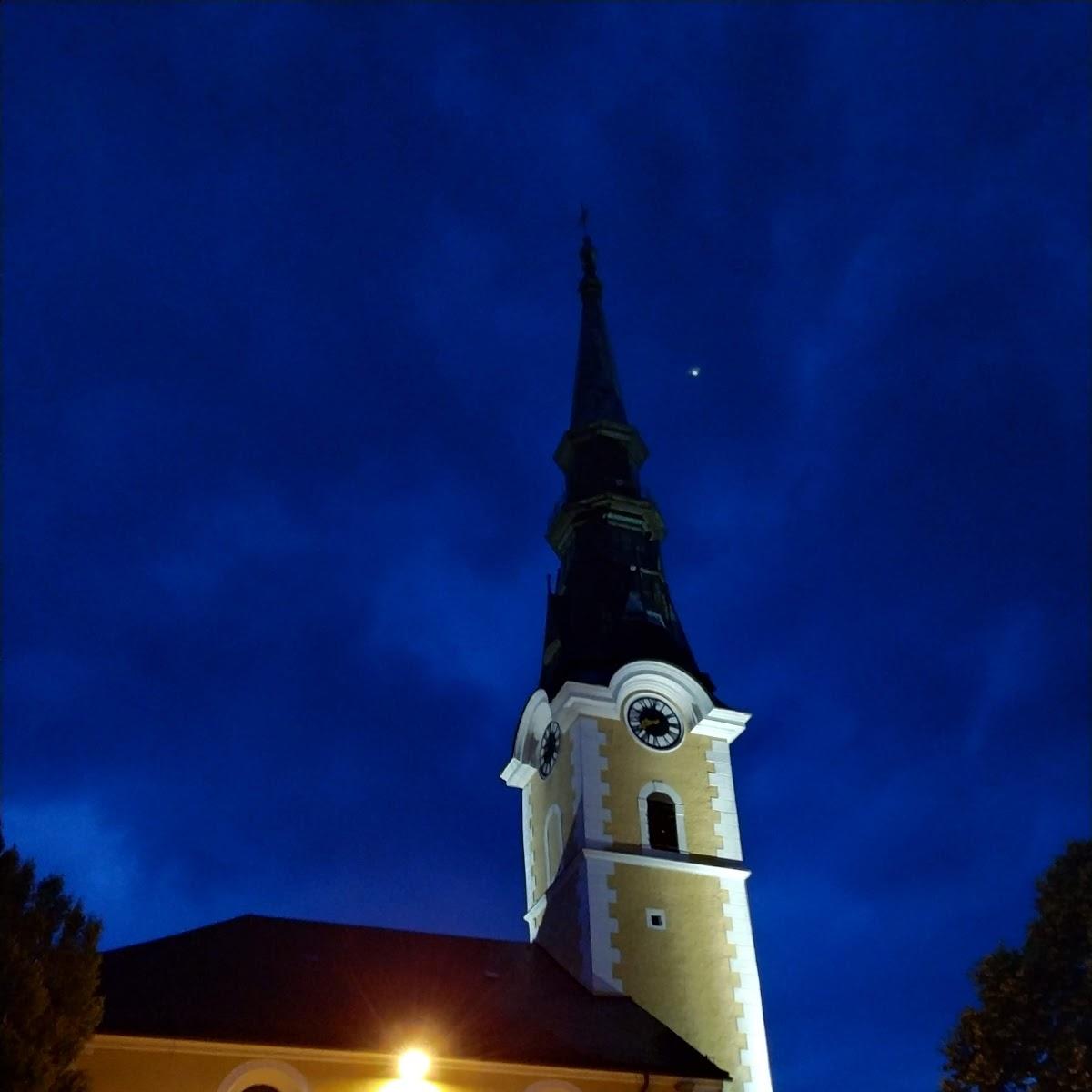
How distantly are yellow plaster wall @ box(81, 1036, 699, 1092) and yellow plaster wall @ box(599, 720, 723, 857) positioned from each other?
21.0ft

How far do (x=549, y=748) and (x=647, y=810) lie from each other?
321cm

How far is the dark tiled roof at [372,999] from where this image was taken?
752 inches

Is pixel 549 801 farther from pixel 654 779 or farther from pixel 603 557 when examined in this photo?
pixel 603 557

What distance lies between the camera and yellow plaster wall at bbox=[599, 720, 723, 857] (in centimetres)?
2589

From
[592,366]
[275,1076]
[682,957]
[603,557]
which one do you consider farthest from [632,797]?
[592,366]

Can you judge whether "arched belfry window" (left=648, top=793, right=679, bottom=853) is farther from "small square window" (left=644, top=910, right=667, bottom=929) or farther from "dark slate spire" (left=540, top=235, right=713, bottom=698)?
"dark slate spire" (left=540, top=235, right=713, bottom=698)

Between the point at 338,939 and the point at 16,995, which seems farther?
the point at 338,939

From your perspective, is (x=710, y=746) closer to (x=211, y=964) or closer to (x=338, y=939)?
(x=338, y=939)

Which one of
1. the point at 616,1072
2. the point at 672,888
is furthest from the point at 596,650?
the point at 616,1072

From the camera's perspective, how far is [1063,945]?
2070 centimetres

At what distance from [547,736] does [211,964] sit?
384 inches

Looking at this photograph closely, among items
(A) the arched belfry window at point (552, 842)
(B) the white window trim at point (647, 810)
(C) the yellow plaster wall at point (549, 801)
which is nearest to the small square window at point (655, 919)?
(B) the white window trim at point (647, 810)

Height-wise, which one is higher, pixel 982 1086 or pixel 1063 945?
pixel 1063 945

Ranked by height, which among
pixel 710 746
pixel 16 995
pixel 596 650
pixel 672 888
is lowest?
pixel 16 995
